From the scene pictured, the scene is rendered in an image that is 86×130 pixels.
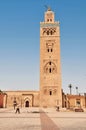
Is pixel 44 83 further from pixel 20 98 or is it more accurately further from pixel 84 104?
pixel 84 104

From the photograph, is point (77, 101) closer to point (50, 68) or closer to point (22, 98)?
point (50, 68)

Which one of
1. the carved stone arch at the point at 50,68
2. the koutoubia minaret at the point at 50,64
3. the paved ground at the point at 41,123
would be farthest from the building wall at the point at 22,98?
the paved ground at the point at 41,123

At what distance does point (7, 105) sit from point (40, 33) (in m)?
19.7

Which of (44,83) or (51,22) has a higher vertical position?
(51,22)

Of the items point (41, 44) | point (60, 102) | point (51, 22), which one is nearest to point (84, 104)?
point (60, 102)

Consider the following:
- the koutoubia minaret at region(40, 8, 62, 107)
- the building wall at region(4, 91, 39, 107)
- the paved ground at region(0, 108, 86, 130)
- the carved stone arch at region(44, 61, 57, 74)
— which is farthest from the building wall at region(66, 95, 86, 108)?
the paved ground at region(0, 108, 86, 130)

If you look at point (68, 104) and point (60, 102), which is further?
point (68, 104)

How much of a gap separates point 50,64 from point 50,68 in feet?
3.25

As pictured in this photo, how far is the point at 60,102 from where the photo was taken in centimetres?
4466

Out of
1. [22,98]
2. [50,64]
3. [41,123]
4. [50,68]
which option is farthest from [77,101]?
[41,123]

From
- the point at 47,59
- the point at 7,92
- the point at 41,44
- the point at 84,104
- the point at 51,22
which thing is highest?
the point at 51,22

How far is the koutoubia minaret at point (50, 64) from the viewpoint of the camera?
45.3 metres

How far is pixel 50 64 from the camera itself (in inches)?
1879

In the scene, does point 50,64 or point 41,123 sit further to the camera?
point 50,64
